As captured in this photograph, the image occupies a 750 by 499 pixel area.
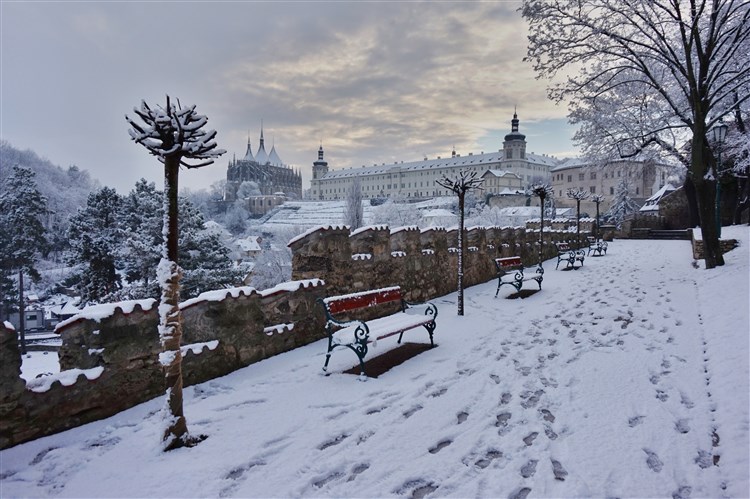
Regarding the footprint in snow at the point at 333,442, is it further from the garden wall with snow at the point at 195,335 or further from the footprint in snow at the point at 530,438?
the garden wall with snow at the point at 195,335

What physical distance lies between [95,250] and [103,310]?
85.0 feet

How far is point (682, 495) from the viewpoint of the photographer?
256 cm

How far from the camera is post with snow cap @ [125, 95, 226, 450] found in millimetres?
3082

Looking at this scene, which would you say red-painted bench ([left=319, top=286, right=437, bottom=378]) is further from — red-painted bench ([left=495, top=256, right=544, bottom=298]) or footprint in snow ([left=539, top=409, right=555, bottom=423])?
red-painted bench ([left=495, top=256, right=544, bottom=298])

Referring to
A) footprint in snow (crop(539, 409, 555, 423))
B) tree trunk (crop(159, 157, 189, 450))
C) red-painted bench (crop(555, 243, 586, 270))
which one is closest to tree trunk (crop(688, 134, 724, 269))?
red-painted bench (crop(555, 243, 586, 270))

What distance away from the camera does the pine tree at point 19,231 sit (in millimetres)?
26266

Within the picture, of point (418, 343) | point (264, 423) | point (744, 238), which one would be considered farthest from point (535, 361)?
point (744, 238)

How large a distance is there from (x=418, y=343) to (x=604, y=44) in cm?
989

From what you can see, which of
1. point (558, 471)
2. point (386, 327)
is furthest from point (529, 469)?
point (386, 327)

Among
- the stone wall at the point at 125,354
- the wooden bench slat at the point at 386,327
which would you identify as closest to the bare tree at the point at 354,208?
the wooden bench slat at the point at 386,327

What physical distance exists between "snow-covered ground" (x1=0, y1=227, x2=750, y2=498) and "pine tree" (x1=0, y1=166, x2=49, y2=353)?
2814cm

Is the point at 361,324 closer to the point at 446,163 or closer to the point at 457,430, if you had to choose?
the point at 457,430

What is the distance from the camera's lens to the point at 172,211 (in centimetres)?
323

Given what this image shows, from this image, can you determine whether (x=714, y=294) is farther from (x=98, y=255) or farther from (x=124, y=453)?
(x=98, y=255)
